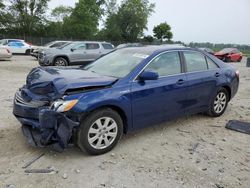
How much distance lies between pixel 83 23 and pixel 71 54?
33744 mm

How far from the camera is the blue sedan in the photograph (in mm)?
3771

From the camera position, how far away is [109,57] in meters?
5.35

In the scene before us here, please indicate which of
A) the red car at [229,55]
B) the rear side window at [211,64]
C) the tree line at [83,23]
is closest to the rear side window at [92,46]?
the rear side window at [211,64]

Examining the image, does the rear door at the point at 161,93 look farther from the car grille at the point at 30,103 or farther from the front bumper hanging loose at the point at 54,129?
the car grille at the point at 30,103

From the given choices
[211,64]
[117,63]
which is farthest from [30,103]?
[211,64]

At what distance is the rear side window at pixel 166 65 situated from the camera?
4.68 meters

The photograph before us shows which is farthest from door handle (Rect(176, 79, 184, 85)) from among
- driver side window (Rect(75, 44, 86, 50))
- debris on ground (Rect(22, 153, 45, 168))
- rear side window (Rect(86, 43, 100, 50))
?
rear side window (Rect(86, 43, 100, 50))

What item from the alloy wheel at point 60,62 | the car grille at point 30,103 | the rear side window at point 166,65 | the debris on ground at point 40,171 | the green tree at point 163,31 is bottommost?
the debris on ground at point 40,171

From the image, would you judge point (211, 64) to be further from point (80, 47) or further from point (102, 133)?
point (80, 47)

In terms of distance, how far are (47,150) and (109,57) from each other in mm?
2113

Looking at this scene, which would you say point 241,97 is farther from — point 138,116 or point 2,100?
point 2,100

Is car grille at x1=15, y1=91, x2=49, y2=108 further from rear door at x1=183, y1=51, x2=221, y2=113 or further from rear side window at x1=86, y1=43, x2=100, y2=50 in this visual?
rear side window at x1=86, y1=43, x2=100, y2=50

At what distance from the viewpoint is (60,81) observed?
13.0 ft

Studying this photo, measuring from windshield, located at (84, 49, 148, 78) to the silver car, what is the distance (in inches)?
344
